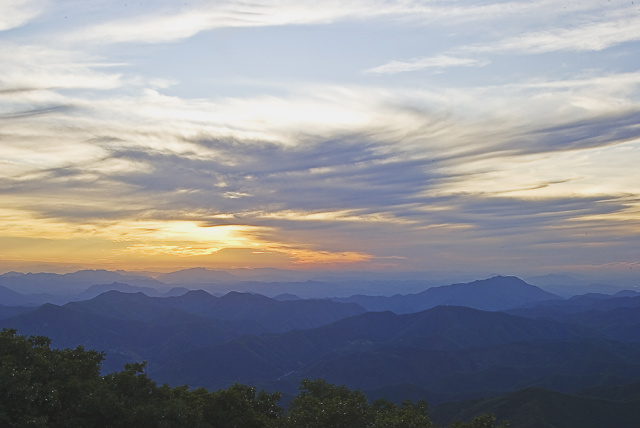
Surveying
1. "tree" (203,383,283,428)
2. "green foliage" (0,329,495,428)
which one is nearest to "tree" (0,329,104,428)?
"green foliage" (0,329,495,428)

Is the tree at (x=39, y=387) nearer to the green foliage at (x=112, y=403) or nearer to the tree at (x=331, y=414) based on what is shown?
the green foliage at (x=112, y=403)

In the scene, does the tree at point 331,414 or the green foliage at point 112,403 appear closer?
the green foliage at point 112,403

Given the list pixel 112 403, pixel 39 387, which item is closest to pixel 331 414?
pixel 112 403

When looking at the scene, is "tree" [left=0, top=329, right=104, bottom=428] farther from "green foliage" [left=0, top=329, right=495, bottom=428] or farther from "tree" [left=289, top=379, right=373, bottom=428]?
"tree" [left=289, top=379, right=373, bottom=428]

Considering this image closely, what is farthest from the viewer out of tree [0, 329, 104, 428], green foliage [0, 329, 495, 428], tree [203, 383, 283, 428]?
tree [203, 383, 283, 428]

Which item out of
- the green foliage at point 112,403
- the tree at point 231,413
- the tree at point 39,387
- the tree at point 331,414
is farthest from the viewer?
the tree at point 231,413

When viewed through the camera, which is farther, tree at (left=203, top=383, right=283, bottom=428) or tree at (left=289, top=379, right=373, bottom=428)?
tree at (left=203, top=383, right=283, bottom=428)

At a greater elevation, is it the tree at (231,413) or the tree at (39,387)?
the tree at (39,387)

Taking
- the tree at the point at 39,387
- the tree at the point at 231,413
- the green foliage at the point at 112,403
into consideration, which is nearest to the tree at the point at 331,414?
the green foliage at the point at 112,403

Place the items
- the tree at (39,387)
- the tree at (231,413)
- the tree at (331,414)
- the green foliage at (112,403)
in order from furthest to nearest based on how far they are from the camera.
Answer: the tree at (231,413) < the tree at (331,414) < the green foliage at (112,403) < the tree at (39,387)

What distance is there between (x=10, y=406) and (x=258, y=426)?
82.8 ft

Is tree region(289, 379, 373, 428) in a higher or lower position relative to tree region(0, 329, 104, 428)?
lower

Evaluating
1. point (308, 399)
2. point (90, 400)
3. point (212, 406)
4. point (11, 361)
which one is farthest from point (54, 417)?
point (308, 399)

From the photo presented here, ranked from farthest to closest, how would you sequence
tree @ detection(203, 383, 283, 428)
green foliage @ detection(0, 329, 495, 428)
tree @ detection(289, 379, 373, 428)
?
tree @ detection(203, 383, 283, 428)
tree @ detection(289, 379, 373, 428)
green foliage @ detection(0, 329, 495, 428)
